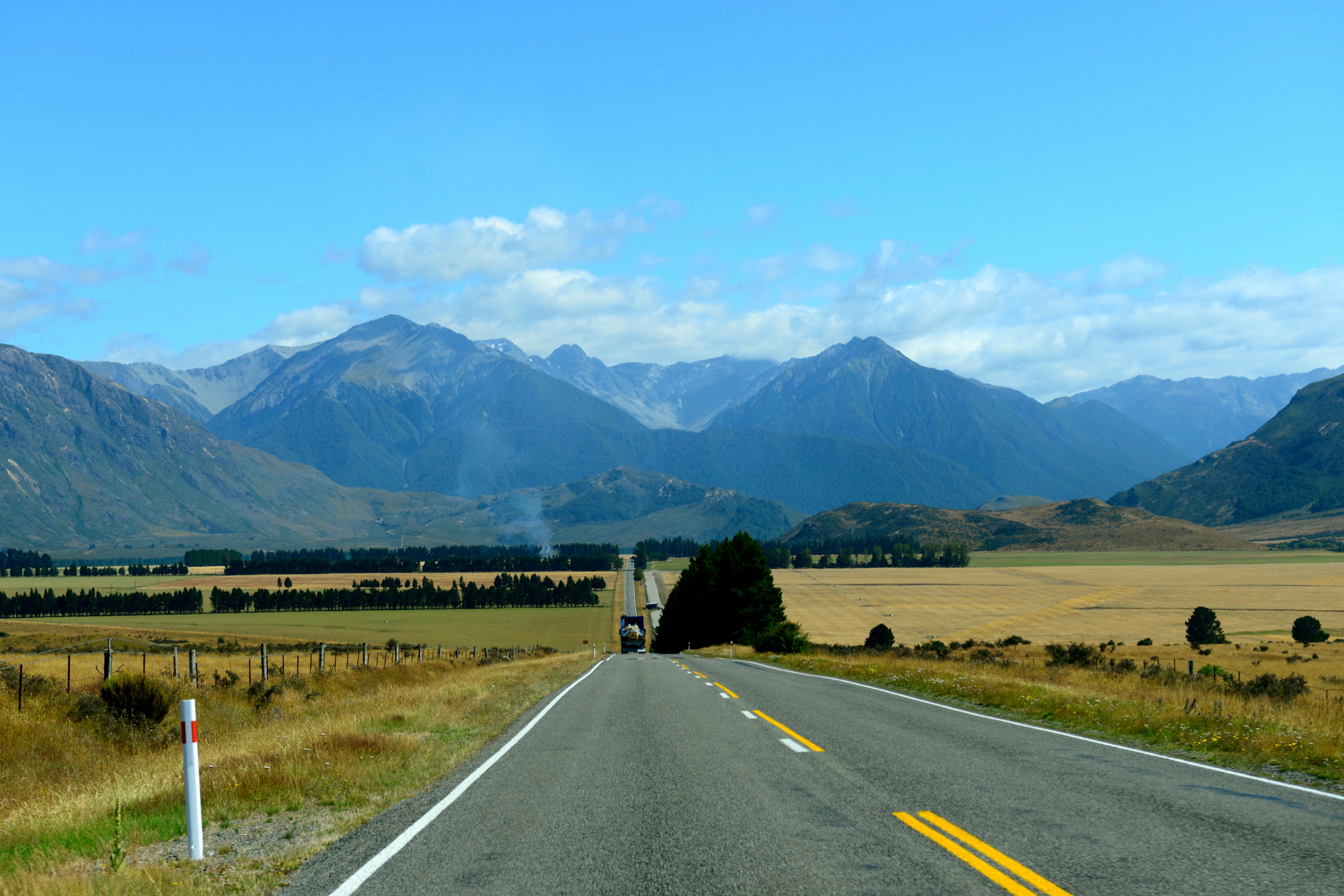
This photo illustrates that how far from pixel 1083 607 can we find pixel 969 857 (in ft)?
501

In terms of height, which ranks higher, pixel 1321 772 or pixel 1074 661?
pixel 1321 772

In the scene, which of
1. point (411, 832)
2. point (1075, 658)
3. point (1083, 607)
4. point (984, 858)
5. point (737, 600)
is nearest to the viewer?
point (984, 858)

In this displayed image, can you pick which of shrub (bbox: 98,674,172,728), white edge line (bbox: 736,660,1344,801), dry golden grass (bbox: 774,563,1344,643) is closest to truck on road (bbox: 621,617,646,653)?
dry golden grass (bbox: 774,563,1344,643)

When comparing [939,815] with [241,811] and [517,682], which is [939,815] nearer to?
[241,811]

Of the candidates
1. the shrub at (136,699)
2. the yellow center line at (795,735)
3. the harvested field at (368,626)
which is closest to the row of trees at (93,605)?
the harvested field at (368,626)

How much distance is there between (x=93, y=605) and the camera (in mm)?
180000

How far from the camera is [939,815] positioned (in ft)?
29.8

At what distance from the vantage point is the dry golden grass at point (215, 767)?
27.1 feet

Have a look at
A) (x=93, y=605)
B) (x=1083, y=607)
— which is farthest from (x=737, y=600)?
(x=93, y=605)

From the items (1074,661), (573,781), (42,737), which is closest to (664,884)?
(573,781)

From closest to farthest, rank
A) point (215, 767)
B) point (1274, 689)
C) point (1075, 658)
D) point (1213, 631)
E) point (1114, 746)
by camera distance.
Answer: point (215, 767) < point (1114, 746) < point (1274, 689) < point (1075, 658) < point (1213, 631)

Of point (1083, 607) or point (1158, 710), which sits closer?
point (1158, 710)

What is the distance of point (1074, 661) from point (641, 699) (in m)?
27.7

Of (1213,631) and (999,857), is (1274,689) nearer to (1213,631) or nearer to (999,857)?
(999,857)
